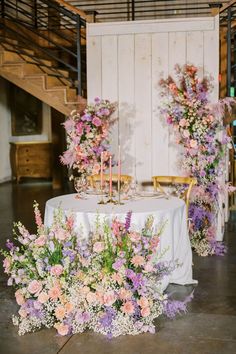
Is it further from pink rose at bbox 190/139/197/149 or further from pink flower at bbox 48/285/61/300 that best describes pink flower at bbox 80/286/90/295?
pink rose at bbox 190/139/197/149

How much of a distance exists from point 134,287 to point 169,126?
2.97 m

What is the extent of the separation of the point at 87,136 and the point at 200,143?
45.0 inches

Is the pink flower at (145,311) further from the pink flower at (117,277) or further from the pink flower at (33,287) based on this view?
the pink flower at (33,287)

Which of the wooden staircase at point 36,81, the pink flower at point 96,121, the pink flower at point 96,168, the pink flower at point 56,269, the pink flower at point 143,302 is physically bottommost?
the pink flower at point 143,302

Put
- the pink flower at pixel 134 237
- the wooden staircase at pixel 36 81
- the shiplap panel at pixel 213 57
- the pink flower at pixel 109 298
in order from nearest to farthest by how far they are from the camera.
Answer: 1. the pink flower at pixel 109 298
2. the pink flower at pixel 134 237
3. the shiplap panel at pixel 213 57
4. the wooden staircase at pixel 36 81

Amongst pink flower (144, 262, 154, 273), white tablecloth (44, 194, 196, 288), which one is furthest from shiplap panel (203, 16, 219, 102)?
pink flower (144, 262, 154, 273)

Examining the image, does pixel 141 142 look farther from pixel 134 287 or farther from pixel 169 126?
pixel 134 287

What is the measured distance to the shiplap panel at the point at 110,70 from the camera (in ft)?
20.8

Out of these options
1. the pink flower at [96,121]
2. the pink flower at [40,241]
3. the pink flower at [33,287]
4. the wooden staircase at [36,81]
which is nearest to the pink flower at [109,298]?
the pink flower at [33,287]

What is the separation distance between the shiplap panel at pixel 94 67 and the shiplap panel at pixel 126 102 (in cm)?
23

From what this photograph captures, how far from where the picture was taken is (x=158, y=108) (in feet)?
20.3

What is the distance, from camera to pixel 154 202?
446 centimetres

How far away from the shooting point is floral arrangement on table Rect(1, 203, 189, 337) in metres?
3.58

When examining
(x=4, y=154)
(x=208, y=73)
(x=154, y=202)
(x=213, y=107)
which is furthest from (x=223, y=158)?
(x=4, y=154)
